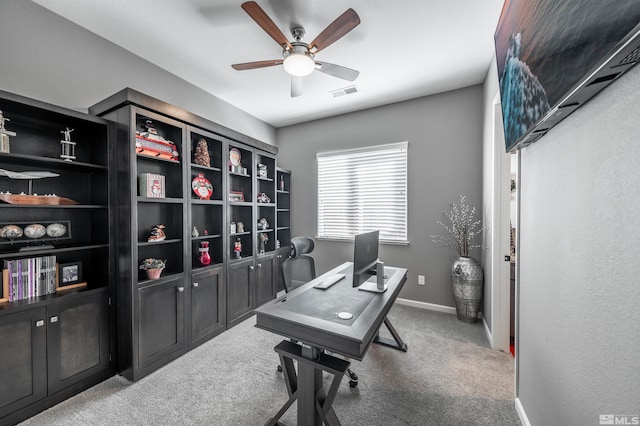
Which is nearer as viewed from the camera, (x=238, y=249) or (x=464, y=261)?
(x=464, y=261)

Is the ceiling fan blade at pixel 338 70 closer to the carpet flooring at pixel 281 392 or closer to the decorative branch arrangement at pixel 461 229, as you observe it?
the decorative branch arrangement at pixel 461 229

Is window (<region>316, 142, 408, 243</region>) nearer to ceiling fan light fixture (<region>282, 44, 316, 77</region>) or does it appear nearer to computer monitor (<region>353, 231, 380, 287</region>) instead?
computer monitor (<region>353, 231, 380, 287</region>)

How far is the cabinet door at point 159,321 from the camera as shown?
204 cm

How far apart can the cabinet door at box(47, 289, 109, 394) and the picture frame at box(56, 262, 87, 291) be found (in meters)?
0.21

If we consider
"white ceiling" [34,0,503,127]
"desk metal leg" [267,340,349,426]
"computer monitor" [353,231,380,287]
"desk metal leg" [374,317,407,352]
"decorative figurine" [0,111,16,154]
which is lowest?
"desk metal leg" [374,317,407,352]

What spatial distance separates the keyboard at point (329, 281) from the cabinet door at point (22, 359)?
1953mm

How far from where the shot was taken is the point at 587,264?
3.03 feet

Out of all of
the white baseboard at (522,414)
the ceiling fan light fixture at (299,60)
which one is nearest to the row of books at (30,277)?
the ceiling fan light fixture at (299,60)

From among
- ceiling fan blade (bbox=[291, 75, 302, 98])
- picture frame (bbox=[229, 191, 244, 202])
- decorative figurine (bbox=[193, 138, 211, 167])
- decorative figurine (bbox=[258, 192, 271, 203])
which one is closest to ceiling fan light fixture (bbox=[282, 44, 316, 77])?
ceiling fan blade (bbox=[291, 75, 302, 98])

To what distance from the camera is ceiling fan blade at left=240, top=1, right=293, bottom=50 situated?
148 centimetres

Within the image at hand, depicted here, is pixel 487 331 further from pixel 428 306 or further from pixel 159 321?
pixel 159 321

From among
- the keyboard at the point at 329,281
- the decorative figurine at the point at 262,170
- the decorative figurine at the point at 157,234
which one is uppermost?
the decorative figurine at the point at 262,170

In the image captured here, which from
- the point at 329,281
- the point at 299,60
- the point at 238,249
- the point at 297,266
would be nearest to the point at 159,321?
the point at 238,249

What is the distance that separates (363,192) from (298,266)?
71.2 inches
